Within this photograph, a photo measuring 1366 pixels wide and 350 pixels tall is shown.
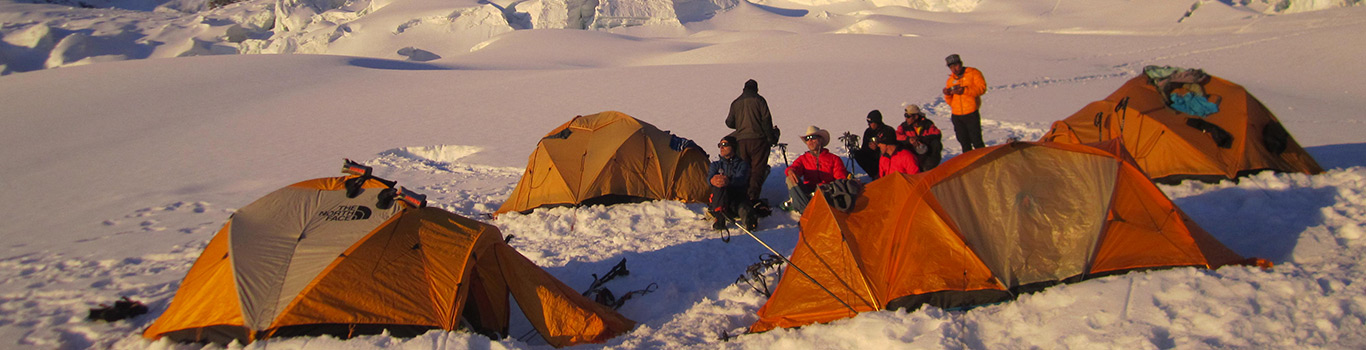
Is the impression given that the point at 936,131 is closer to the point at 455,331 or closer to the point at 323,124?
the point at 455,331

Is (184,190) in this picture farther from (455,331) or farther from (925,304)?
(925,304)

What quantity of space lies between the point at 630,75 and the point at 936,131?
12.3m

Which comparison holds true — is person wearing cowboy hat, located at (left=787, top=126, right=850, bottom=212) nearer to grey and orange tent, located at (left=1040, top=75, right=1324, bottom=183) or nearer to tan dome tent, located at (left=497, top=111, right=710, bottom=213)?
tan dome tent, located at (left=497, top=111, right=710, bottom=213)

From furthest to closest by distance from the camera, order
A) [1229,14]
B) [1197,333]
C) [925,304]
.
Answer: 1. [1229,14]
2. [925,304]
3. [1197,333]

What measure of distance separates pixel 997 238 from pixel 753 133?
3.44 metres

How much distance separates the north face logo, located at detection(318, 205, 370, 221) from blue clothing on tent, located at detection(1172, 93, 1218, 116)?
7805 mm

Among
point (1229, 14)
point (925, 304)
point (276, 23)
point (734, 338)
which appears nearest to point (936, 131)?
point (925, 304)

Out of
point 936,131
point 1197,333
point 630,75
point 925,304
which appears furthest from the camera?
point 630,75

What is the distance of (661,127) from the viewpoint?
12.7 meters

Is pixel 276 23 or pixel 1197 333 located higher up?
pixel 1197 333

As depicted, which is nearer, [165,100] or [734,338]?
[734,338]

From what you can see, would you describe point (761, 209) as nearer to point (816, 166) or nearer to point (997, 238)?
point (816, 166)

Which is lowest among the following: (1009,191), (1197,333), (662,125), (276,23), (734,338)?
(276,23)

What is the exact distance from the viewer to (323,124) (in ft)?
48.1
